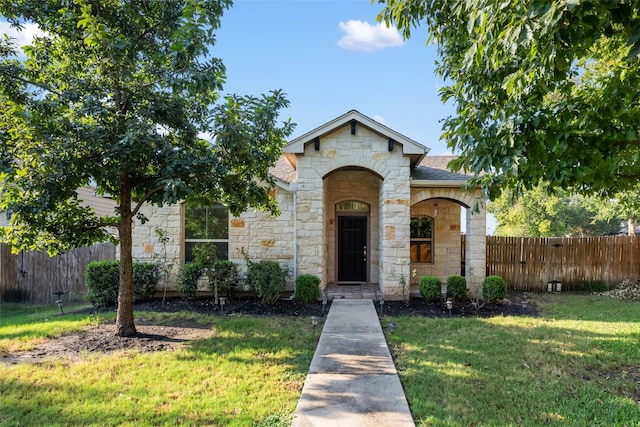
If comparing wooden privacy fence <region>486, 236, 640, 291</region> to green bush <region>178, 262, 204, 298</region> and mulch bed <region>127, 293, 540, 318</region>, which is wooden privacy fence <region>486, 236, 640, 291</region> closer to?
mulch bed <region>127, 293, 540, 318</region>

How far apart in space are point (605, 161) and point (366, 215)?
7.68 metres

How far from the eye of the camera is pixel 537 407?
3.76 meters

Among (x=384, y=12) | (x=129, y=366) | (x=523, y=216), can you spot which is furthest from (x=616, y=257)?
(x=129, y=366)

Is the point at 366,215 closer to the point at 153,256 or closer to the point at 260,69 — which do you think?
the point at 260,69

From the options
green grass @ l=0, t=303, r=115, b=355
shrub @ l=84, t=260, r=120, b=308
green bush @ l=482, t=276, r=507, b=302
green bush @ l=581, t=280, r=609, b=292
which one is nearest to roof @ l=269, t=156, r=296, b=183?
shrub @ l=84, t=260, r=120, b=308

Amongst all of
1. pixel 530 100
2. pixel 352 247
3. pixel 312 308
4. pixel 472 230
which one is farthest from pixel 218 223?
pixel 530 100

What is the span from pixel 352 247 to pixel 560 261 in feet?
22.7

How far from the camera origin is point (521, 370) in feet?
15.6

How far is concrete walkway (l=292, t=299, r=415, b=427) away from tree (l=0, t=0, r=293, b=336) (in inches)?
123

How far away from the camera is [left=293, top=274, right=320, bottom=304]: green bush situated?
877 centimetres

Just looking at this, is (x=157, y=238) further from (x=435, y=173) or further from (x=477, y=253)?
(x=477, y=253)

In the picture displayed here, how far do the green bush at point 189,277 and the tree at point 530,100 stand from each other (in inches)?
278

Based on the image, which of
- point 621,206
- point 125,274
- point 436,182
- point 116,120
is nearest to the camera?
point 116,120

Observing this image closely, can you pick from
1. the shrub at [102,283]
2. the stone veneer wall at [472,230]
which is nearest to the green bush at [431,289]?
the stone veneer wall at [472,230]
